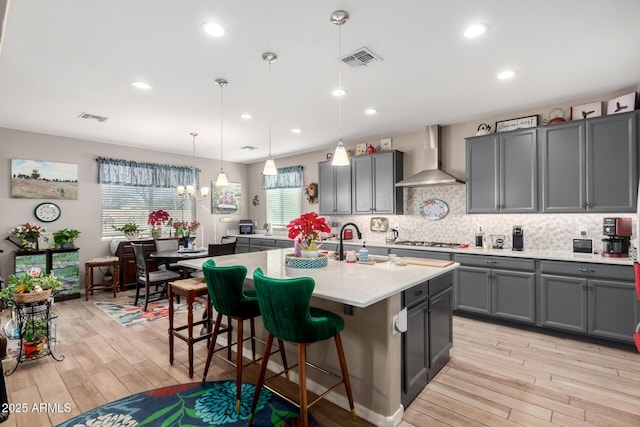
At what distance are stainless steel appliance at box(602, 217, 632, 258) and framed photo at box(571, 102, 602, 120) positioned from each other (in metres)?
1.15

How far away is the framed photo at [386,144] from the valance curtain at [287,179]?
1.94 meters

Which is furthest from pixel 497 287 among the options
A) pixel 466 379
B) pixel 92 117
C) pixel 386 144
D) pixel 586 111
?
pixel 92 117

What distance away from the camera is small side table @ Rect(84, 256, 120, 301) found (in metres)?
5.03

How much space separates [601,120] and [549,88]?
0.64 meters

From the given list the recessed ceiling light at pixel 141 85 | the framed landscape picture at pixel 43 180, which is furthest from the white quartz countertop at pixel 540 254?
the framed landscape picture at pixel 43 180

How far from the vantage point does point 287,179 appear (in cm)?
686

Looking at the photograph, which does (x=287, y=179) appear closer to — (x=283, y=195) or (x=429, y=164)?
(x=283, y=195)

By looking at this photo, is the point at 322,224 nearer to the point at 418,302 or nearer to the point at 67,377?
the point at 418,302

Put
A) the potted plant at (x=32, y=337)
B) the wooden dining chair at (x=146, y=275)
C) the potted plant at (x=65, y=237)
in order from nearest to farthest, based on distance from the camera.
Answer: the potted plant at (x=32, y=337) < the wooden dining chair at (x=146, y=275) < the potted plant at (x=65, y=237)

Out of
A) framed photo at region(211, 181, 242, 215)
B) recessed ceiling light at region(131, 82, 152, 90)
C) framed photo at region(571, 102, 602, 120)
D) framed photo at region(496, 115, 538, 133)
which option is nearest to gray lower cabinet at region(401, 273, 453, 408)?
framed photo at region(496, 115, 538, 133)

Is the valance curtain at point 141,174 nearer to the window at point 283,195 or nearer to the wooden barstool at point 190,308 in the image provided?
the window at point 283,195

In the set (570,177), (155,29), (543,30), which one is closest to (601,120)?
(570,177)

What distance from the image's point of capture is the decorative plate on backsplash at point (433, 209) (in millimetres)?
4703

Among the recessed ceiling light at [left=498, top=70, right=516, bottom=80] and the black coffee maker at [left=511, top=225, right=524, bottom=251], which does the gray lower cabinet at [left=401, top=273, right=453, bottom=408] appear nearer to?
the black coffee maker at [left=511, top=225, right=524, bottom=251]
